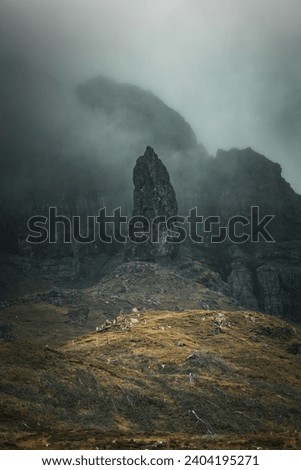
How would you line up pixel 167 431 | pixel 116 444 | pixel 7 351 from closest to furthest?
pixel 116 444, pixel 167 431, pixel 7 351

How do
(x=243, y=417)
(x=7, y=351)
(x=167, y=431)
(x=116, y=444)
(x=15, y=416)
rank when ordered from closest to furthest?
(x=116, y=444)
(x=15, y=416)
(x=167, y=431)
(x=243, y=417)
(x=7, y=351)

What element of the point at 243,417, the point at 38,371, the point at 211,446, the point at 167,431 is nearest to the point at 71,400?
the point at 38,371

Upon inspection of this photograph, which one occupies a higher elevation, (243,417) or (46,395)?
(46,395)

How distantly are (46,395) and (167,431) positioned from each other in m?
37.9

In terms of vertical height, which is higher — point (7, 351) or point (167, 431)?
point (7, 351)

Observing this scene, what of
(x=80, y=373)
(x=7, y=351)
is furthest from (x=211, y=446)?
(x=7, y=351)

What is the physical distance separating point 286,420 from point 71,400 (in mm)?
77197

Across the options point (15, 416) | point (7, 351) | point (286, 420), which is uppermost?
point (7, 351)
